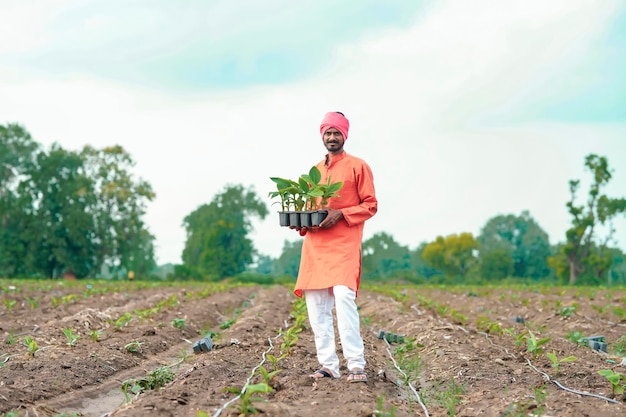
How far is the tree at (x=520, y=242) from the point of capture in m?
75.9

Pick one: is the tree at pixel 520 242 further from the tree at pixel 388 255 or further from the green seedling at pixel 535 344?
the green seedling at pixel 535 344

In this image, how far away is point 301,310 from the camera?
13156mm

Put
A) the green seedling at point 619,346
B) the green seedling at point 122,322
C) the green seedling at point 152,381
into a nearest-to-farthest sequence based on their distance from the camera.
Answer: the green seedling at point 152,381
the green seedling at point 619,346
the green seedling at point 122,322

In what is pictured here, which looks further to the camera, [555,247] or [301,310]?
[555,247]

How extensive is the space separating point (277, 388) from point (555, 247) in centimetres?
8318

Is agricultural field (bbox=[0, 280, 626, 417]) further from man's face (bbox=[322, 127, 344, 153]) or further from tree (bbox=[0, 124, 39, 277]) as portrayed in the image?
tree (bbox=[0, 124, 39, 277])

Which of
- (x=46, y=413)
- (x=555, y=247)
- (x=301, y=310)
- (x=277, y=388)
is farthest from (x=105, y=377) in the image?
(x=555, y=247)

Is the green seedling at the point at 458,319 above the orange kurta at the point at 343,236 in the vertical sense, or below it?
below

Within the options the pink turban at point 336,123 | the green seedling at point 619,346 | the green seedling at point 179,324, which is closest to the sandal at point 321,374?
the pink turban at point 336,123

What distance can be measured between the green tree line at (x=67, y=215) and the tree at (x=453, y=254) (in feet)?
114

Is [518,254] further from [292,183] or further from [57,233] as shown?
[292,183]

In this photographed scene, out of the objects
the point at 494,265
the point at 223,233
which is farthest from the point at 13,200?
the point at 494,265

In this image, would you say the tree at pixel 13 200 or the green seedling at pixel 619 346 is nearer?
the green seedling at pixel 619 346

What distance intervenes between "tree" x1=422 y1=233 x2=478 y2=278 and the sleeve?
71121 millimetres
